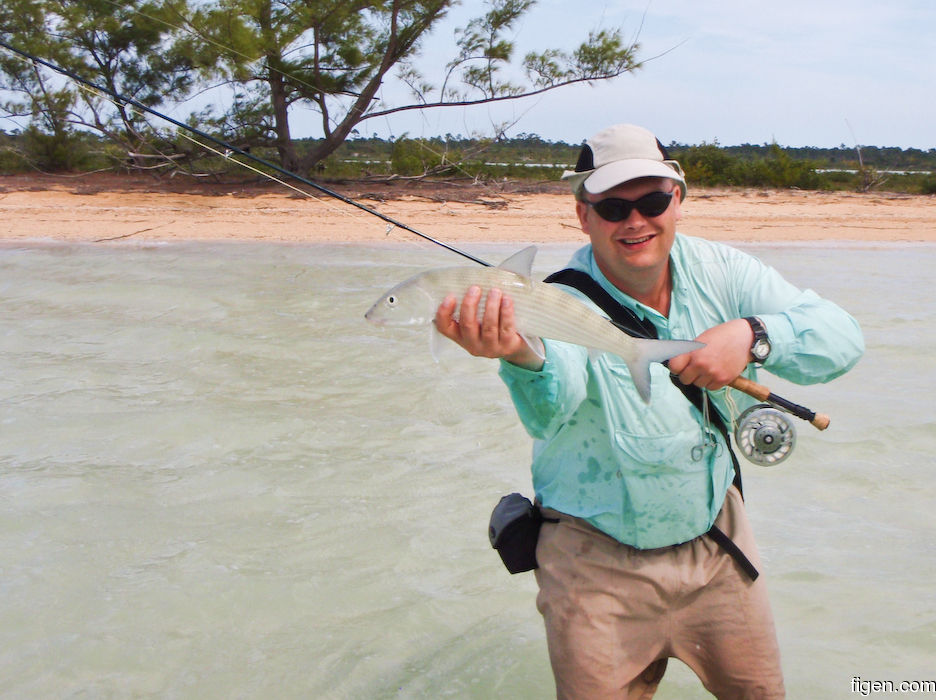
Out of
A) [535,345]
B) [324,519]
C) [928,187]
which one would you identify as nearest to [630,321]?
[535,345]

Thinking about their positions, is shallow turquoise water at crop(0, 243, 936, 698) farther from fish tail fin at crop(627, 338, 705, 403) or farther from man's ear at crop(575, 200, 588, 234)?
man's ear at crop(575, 200, 588, 234)

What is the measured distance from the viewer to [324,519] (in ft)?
15.3

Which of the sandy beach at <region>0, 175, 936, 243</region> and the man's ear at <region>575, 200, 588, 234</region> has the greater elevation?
the man's ear at <region>575, 200, 588, 234</region>

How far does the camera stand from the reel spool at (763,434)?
2.79 m

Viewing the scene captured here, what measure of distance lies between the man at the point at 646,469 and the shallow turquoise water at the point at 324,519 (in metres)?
0.89

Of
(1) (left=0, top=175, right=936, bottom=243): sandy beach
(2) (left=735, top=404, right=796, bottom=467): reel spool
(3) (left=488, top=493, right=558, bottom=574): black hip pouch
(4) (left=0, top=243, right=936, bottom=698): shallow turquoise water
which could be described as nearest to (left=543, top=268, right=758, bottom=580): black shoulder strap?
(2) (left=735, top=404, right=796, bottom=467): reel spool

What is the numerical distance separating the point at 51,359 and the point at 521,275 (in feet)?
19.6

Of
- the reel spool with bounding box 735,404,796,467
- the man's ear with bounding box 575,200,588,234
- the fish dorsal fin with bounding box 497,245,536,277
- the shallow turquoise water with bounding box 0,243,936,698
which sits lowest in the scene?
the shallow turquoise water with bounding box 0,243,936,698

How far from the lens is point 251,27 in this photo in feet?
54.4

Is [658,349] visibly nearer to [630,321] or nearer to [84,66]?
[630,321]

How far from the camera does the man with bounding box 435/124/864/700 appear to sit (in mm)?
2525

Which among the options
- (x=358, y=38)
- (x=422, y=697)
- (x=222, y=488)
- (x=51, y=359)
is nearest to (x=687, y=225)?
(x=358, y=38)

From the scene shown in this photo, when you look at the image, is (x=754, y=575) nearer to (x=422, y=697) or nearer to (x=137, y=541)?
(x=422, y=697)

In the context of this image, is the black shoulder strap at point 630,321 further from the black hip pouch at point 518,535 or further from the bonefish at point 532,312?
the black hip pouch at point 518,535
